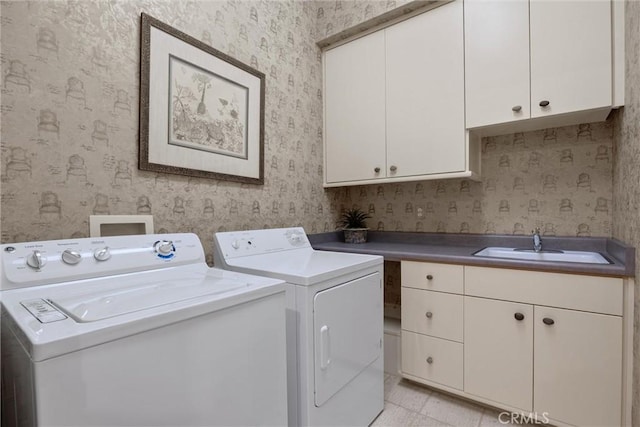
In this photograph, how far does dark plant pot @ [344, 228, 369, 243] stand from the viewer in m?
Result: 2.57

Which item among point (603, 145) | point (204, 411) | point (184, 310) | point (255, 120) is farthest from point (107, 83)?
point (603, 145)

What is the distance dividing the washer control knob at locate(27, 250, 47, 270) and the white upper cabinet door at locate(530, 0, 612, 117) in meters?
2.33

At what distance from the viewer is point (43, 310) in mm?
811

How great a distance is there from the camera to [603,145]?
1.87 metres

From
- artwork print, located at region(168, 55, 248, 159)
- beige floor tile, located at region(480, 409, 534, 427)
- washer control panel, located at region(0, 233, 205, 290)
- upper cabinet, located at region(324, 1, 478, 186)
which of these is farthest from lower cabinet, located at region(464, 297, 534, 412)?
artwork print, located at region(168, 55, 248, 159)

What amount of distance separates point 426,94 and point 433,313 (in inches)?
55.3

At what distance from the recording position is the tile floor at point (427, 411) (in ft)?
5.50

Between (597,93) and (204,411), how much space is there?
2195mm

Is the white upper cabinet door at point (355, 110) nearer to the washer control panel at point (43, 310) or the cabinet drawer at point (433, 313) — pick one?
the cabinet drawer at point (433, 313)

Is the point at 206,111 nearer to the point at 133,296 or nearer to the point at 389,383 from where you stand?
the point at 133,296

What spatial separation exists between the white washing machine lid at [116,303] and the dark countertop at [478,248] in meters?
1.07

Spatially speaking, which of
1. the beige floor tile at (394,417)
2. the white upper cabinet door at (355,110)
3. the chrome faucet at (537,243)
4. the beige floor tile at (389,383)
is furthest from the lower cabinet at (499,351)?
the white upper cabinet door at (355,110)

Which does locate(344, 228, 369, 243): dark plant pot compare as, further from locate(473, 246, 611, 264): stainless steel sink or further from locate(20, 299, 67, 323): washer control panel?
locate(20, 299, 67, 323): washer control panel

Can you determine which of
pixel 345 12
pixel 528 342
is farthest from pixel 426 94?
pixel 528 342
